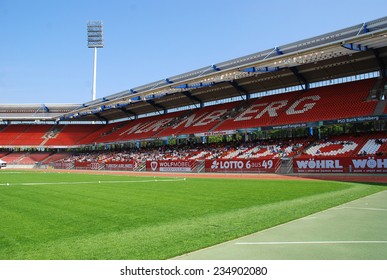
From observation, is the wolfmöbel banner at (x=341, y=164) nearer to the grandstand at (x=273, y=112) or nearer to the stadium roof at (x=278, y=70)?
the grandstand at (x=273, y=112)

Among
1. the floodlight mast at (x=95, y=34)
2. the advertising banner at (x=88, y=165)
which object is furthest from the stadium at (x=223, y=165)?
the floodlight mast at (x=95, y=34)

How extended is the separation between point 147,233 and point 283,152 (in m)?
28.7

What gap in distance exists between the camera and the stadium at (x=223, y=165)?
701cm

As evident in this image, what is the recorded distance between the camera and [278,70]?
131ft

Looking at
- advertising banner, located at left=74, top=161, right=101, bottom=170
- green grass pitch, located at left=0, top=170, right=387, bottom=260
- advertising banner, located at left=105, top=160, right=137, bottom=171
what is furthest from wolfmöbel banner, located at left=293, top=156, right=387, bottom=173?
advertising banner, located at left=74, top=161, right=101, bottom=170

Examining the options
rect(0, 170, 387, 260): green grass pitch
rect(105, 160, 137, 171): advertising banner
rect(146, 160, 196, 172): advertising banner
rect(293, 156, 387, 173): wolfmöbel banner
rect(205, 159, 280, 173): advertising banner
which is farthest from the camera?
rect(105, 160, 137, 171): advertising banner

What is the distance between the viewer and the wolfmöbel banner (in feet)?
84.0

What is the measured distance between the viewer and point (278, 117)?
4022cm

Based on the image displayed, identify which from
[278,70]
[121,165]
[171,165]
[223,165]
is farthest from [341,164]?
[121,165]

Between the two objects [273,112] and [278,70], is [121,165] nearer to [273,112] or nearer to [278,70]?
[273,112]

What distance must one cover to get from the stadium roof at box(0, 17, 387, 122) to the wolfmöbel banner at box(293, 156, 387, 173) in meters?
9.62

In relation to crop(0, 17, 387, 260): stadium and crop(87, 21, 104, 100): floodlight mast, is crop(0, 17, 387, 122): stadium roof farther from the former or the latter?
crop(87, 21, 104, 100): floodlight mast

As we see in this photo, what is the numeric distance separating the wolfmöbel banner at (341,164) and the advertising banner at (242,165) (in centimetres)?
247
